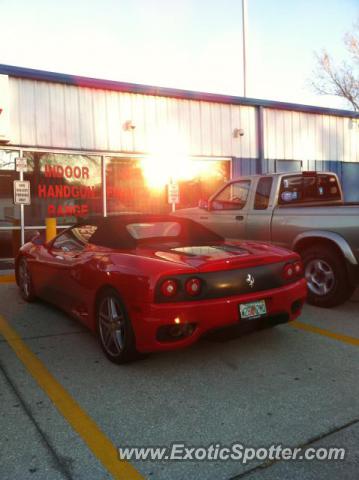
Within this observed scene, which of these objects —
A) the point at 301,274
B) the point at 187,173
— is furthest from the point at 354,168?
the point at 301,274

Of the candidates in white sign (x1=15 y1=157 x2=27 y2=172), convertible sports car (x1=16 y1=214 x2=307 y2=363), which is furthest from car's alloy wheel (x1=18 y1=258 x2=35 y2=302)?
white sign (x1=15 y1=157 x2=27 y2=172)

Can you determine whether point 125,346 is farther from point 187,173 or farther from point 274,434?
point 187,173

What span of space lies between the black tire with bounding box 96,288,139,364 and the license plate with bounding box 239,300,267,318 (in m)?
0.93

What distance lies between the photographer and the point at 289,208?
6.39 metres

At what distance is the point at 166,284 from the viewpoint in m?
3.53

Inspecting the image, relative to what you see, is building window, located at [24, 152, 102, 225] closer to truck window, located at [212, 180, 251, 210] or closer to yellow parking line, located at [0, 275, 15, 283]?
yellow parking line, located at [0, 275, 15, 283]

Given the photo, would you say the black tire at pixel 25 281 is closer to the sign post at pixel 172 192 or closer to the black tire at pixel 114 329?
the black tire at pixel 114 329

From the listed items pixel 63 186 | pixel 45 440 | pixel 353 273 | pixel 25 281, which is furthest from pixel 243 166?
pixel 45 440

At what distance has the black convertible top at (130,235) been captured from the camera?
436 centimetres

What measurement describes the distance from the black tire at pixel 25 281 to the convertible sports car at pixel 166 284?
117cm

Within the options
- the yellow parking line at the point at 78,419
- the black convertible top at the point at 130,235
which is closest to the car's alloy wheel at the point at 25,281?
the black convertible top at the point at 130,235

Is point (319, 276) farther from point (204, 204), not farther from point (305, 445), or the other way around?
point (305, 445)

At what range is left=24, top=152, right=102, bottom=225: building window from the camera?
35.3 ft

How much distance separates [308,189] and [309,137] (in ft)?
28.3
